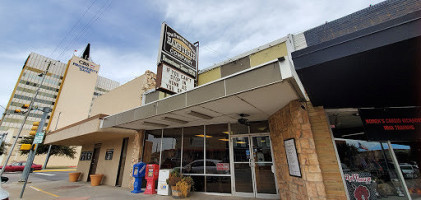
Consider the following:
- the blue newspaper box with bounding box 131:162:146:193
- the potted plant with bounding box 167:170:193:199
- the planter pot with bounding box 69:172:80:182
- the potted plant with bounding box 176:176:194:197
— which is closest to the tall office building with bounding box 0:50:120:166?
the planter pot with bounding box 69:172:80:182

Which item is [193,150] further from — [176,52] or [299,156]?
[299,156]

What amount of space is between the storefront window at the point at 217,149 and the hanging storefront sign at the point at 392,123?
477 cm

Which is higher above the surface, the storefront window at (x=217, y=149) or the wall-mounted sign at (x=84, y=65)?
the wall-mounted sign at (x=84, y=65)

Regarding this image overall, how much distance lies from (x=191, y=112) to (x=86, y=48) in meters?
67.5

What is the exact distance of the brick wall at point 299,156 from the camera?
4.36 m

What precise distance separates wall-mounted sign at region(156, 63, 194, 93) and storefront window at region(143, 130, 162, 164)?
366 centimetres

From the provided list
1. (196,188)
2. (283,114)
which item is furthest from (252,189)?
(283,114)

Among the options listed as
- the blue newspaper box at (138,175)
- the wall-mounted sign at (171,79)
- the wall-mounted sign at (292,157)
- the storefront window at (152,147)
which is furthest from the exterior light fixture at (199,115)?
the blue newspaper box at (138,175)

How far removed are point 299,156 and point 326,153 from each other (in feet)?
2.25

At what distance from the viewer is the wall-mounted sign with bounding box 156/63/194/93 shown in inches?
252

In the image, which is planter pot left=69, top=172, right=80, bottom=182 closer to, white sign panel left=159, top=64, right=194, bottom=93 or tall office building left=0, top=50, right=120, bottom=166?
white sign panel left=159, top=64, right=194, bottom=93

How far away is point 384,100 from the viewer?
4.29 metres

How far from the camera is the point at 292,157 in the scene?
513 centimetres

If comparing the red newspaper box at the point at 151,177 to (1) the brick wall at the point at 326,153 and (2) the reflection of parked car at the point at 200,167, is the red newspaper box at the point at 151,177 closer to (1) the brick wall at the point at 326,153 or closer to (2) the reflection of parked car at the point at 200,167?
(2) the reflection of parked car at the point at 200,167
